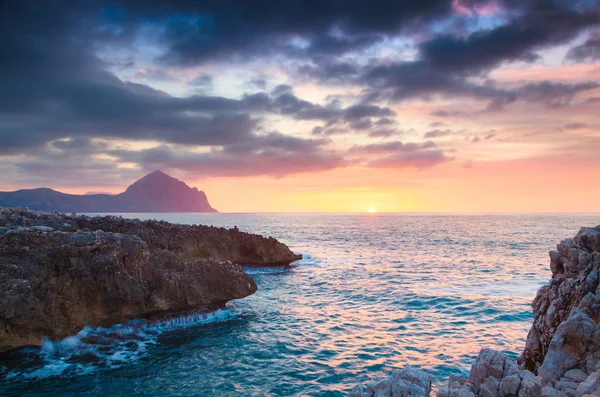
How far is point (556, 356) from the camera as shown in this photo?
34.7 ft

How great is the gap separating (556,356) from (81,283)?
2182 centimetres

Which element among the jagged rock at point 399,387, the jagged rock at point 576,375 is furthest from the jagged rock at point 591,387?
the jagged rock at point 399,387

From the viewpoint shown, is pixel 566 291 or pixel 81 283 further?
pixel 81 283

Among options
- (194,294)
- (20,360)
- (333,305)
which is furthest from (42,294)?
(333,305)

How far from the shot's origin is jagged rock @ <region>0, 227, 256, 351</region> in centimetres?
1725

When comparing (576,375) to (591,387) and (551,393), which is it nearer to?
(551,393)

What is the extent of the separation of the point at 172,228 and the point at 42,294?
2444 cm

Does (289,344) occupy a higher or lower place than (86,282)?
lower

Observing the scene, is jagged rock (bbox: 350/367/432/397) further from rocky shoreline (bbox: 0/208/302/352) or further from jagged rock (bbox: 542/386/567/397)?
rocky shoreline (bbox: 0/208/302/352)

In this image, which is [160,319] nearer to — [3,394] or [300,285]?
[3,394]

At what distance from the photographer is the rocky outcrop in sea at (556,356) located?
8914 millimetres

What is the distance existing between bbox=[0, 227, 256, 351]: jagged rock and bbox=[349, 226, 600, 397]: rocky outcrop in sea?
15.7 m

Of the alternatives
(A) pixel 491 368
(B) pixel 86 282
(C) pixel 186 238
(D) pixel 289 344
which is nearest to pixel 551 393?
(A) pixel 491 368

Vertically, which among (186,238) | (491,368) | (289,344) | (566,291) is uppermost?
(566,291)
